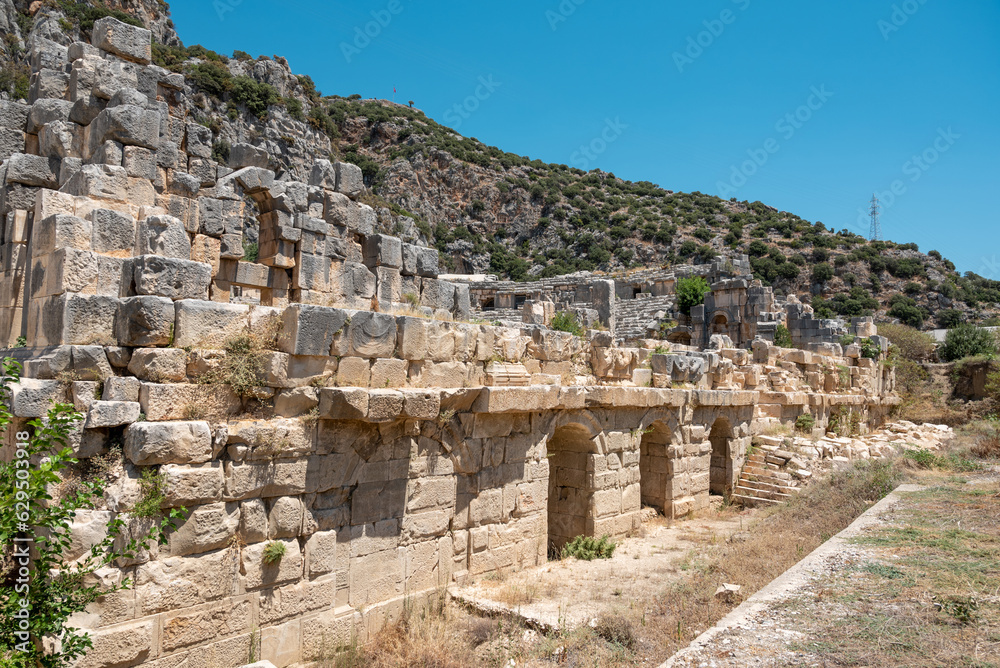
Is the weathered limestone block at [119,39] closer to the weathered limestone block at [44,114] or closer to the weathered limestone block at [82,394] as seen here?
the weathered limestone block at [44,114]

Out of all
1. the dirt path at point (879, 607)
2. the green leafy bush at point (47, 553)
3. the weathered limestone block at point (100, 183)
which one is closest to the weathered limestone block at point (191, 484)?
the green leafy bush at point (47, 553)

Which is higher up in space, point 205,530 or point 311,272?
point 311,272

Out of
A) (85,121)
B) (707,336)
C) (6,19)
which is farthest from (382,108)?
(85,121)

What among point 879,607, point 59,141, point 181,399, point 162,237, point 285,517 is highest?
point 59,141

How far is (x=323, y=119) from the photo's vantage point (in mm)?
44750

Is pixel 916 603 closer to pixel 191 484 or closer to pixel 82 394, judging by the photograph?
pixel 191 484

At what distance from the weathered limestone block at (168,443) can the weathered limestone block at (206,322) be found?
0.69 metres

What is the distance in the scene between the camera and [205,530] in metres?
4.75

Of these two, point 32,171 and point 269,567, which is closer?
point 269,567

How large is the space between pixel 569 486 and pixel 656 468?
8.13 ft

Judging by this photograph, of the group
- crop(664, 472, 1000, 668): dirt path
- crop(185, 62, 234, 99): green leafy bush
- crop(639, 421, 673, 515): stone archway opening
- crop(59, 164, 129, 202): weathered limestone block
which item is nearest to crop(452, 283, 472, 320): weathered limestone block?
crop(639, 421, 673, 515): stone archway opening

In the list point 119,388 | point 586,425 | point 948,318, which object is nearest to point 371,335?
point 119,388

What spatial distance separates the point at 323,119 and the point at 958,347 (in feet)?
131

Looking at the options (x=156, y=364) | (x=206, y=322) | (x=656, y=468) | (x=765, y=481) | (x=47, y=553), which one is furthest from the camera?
(x=765, y=481)
